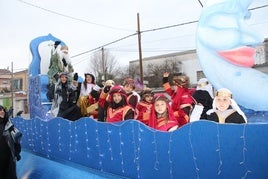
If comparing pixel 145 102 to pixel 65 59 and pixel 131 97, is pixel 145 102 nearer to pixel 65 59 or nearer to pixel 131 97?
pixel 131 97

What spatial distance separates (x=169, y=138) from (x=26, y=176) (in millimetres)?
3378

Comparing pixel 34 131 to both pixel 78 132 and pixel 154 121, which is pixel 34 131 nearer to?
pixel 78 132

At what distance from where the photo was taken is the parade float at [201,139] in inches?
102

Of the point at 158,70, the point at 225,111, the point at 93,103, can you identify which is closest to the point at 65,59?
the point at 93,103

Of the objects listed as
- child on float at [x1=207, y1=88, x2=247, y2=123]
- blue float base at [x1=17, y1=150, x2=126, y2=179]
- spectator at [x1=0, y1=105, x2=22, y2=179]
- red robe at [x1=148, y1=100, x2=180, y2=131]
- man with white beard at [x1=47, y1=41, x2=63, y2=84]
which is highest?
man with white beard at [x1=47, y1=41, x2=63, y2=84]

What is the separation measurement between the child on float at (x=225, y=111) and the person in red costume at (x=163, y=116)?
48 cm

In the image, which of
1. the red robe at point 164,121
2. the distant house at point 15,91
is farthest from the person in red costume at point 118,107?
the distant house at point 15,91

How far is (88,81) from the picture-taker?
6488 mm

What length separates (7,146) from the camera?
16.0ft

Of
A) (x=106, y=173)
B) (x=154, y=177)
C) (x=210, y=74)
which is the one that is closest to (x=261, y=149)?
(x=154, y=177)

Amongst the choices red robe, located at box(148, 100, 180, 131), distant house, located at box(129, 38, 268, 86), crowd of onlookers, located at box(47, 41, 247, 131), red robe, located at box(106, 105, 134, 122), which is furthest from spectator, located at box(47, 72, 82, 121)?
distant house, located at box(129, 38, 268, 86)

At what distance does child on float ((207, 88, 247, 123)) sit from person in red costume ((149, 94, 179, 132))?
48cm

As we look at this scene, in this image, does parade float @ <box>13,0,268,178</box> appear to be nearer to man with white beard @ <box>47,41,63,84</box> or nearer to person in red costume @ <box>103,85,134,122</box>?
person in red costume @ <box>103,85,134,122</box>

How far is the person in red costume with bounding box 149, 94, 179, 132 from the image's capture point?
3.49 metres
